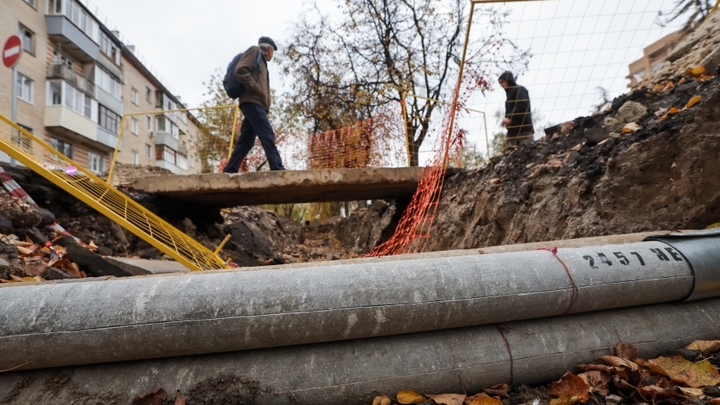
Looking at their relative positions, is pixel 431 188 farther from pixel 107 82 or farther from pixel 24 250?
pixel 107 82

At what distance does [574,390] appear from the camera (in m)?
1.27

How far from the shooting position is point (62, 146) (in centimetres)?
2081

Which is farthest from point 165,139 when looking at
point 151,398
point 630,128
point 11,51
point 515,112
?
point 151,398

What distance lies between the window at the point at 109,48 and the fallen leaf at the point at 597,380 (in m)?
29.9

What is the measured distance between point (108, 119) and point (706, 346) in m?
29.2

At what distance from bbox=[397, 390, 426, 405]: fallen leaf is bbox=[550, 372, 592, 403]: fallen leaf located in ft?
→ 1.47

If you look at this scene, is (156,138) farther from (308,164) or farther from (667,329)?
(667,329)

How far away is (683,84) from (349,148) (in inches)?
219

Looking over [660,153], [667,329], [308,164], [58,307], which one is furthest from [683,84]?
[308,164]

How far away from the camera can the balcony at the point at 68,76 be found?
1908 centimetres

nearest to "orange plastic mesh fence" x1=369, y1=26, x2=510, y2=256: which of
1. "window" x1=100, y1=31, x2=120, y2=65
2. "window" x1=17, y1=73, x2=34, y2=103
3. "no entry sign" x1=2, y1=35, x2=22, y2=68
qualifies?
"no entry sign" x1=2, y1=35, x2=22, y2=68

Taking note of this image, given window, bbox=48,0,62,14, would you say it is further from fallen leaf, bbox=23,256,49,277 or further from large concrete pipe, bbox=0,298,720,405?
large concrete pipe, bbox=0,298,720,405

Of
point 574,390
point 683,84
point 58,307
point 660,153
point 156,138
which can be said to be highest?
point 156,138

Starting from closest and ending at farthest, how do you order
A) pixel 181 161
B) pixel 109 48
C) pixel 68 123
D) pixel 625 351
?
pixel 625 351, pixel 68 123, pixel 109 48, pixel 181 161
